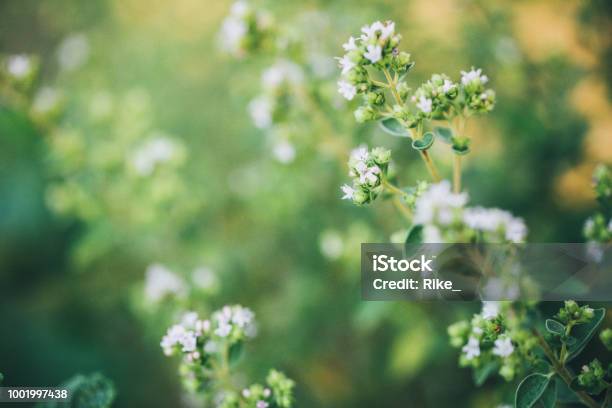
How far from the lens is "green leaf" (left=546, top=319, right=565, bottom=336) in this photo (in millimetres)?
1010

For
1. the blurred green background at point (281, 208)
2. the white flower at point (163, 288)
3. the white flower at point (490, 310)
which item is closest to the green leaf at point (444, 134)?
the white flower at point (490, 310)

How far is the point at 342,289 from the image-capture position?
2.49m

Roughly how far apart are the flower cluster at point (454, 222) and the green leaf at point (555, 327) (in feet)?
0.66

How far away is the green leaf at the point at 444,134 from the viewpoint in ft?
3.75

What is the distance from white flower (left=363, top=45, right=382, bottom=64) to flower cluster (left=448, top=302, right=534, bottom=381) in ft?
1.99

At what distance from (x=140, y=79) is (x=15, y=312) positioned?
171cm

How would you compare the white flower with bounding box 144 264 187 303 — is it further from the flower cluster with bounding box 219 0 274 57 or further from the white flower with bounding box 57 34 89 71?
the white flower with bounding box 57 34 89 71

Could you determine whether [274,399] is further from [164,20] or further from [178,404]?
[164,20]

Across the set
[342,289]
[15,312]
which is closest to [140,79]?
[15,312]

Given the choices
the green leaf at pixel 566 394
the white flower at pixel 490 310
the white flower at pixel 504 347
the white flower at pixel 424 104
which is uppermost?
the white flower at pixel 424 104

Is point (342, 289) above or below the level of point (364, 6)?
below

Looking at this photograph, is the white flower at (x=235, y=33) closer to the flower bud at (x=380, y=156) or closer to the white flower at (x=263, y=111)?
the white flower at (x=263, y=111)

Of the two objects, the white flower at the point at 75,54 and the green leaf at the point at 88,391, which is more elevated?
the white flower at the point at 75,54

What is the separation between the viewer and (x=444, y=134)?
117cm
